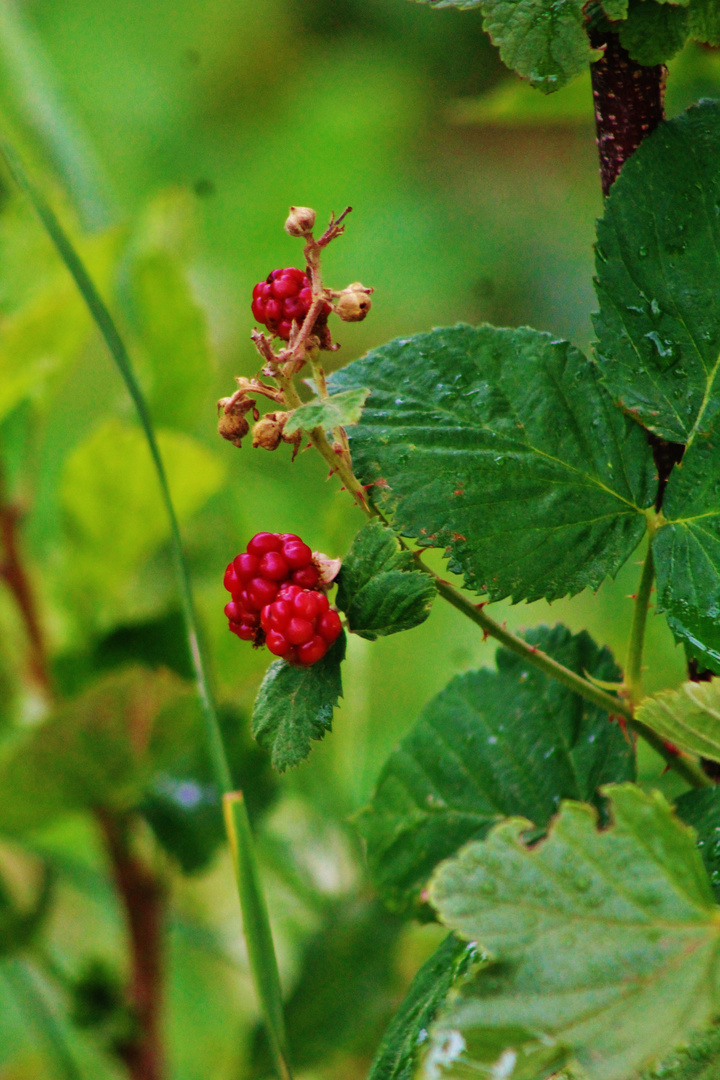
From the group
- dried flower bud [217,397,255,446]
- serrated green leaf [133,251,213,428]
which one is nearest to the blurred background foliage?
serrated green leaf [133,251,213,428]

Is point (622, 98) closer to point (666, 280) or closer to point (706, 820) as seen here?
point (666, 280)

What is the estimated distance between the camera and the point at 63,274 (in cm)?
52

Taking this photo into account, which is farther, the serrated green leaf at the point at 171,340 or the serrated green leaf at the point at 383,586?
the serrated green leaf at the point at 171,340

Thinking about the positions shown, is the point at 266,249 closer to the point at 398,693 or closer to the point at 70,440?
the point at 70,440

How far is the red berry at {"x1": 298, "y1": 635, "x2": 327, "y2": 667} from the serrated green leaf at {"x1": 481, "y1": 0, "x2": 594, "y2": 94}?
138mm

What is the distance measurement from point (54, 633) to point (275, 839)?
185 mm

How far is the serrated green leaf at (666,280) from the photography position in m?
0.26

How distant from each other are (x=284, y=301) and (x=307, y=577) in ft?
0.22

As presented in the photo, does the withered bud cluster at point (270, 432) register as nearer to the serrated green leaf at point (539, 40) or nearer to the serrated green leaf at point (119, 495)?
the serrated green leaf at point (539, 40)

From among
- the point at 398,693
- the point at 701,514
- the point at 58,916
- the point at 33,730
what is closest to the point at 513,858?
the point at 701,514

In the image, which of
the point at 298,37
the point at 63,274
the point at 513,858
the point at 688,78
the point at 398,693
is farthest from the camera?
the point at 298,37

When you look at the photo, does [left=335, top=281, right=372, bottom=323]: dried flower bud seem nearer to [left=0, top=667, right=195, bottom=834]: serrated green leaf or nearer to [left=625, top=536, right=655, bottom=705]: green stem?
[left=625, top=536, right=655, bottom=705]: green stem

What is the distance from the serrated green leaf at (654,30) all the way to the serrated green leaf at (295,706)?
0.16 meters

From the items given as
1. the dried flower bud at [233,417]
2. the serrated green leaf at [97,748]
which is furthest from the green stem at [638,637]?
the serrated green leaf at [97,748]
